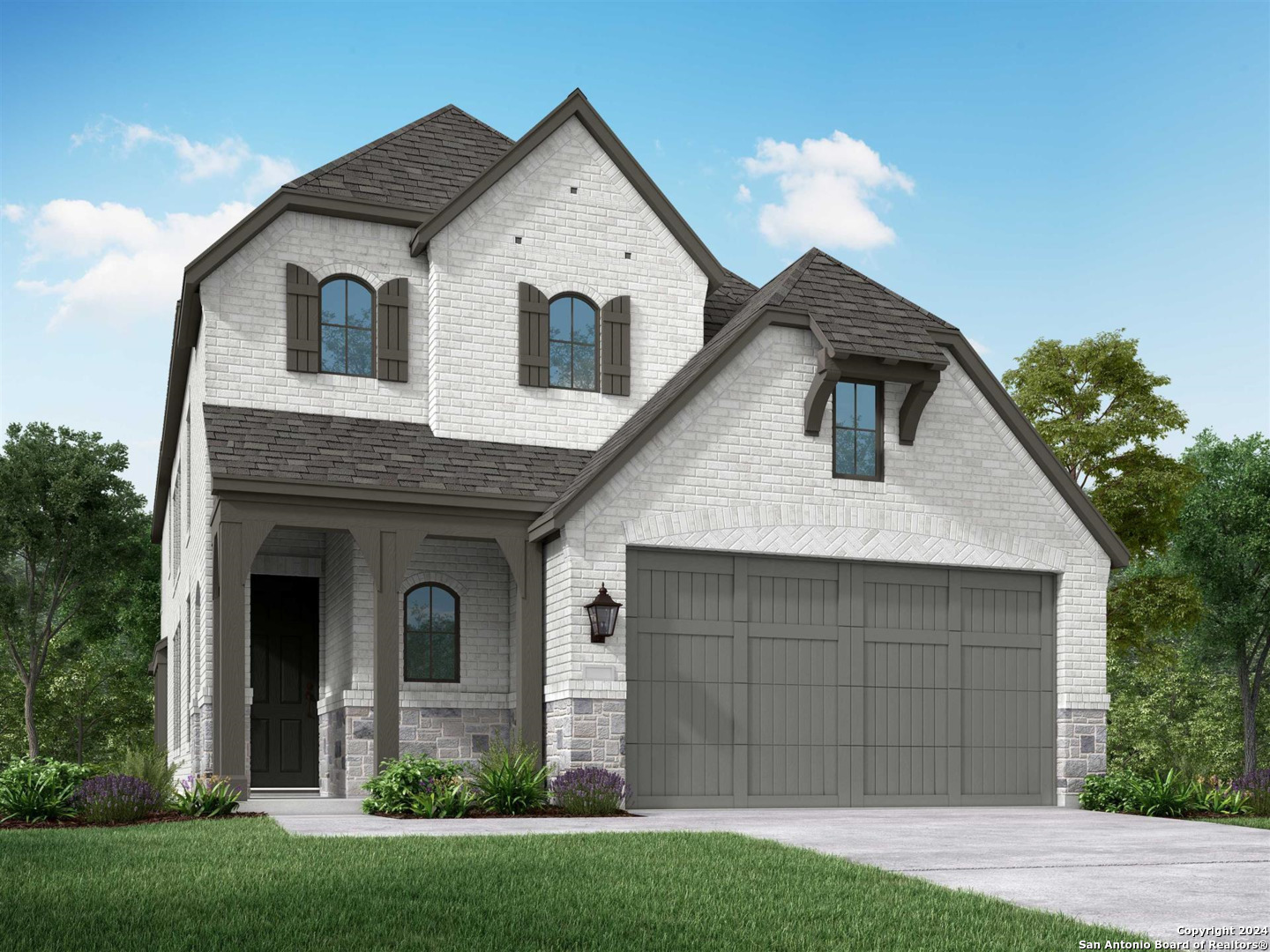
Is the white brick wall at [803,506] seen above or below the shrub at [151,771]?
above

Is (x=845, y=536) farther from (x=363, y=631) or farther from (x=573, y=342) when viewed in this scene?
(x=363, y=631)

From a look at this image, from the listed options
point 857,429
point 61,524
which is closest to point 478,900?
point 857,429

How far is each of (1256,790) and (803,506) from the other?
6564 millimetres

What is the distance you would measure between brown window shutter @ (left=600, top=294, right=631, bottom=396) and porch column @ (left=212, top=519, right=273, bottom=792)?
5369 millimetres

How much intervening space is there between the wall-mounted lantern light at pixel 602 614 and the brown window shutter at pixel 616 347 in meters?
4.03

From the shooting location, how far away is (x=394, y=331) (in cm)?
1916

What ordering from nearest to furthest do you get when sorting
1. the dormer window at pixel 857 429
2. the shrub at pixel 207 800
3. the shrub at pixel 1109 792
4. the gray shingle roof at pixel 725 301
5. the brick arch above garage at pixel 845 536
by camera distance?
1. the shrub at pixel 207 800
2. the shrub at pixel 1109 792
3. the brick arch above garage at pixel 845 536
4. the dormer window at pixel 857 429
5. the gray shingle roof at pixel 725 301

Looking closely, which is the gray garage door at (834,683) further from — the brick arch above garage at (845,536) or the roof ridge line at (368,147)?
the roof ridge line at (368,147)

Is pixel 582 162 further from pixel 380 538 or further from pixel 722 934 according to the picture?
pixel 722 934

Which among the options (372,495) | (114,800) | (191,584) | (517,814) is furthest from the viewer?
Answer: (191,584)

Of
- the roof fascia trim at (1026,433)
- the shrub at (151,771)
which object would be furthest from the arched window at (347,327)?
the roof fascia trim at (1026,433)

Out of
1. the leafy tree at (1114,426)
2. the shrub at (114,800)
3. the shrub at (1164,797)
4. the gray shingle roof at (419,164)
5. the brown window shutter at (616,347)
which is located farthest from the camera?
the leafy tree at (1114,426)

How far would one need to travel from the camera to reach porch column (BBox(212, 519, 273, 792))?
16.0m

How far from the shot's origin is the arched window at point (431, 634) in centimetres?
1886
